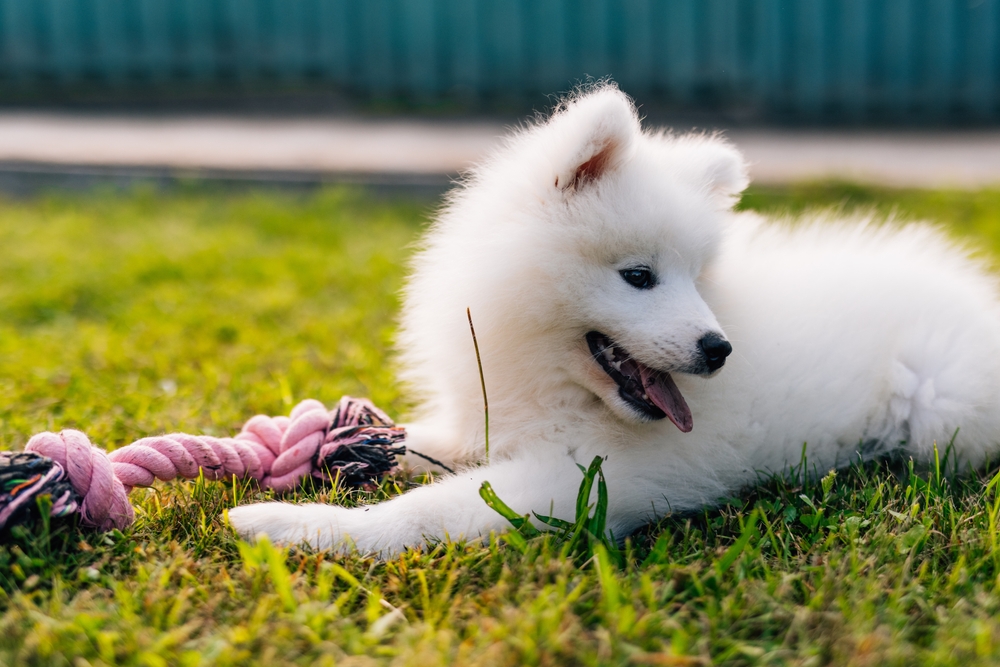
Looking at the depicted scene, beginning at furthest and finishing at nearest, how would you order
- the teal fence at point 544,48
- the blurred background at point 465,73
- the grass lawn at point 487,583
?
the teal fence at point 544,48 < the blurred background at point 465,73 < the grass lawn at point 487,583

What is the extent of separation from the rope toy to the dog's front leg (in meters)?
0.25

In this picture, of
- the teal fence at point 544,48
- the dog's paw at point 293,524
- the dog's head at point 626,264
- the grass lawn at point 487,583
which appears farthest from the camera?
the teal fence at point 544,48

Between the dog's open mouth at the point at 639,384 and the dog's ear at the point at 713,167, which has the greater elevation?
the dog's ear at the point at 713,167

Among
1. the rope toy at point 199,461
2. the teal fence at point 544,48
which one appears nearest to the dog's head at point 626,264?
the rope toy at point 199,461

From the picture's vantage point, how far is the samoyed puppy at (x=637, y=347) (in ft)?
6.97

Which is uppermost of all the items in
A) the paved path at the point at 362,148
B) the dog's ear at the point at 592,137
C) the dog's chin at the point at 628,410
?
the dog's ear at the point at 592,137

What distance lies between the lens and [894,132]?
836cm

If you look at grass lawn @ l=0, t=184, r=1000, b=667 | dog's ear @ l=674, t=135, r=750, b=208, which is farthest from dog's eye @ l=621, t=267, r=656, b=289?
grass lawn @ l=0, t=184, r=1000, b=667

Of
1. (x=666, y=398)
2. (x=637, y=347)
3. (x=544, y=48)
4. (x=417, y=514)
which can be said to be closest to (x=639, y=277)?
(x=637, y=347)

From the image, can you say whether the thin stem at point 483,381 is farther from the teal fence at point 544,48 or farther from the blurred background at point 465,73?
the teal fence at point 544,48

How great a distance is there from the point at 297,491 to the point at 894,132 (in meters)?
7.74

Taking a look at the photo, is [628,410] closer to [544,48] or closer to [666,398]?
[666,398]

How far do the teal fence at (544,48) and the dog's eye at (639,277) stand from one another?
22.9 ft

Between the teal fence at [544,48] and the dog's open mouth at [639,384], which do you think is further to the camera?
the teal fence at [544,48]
